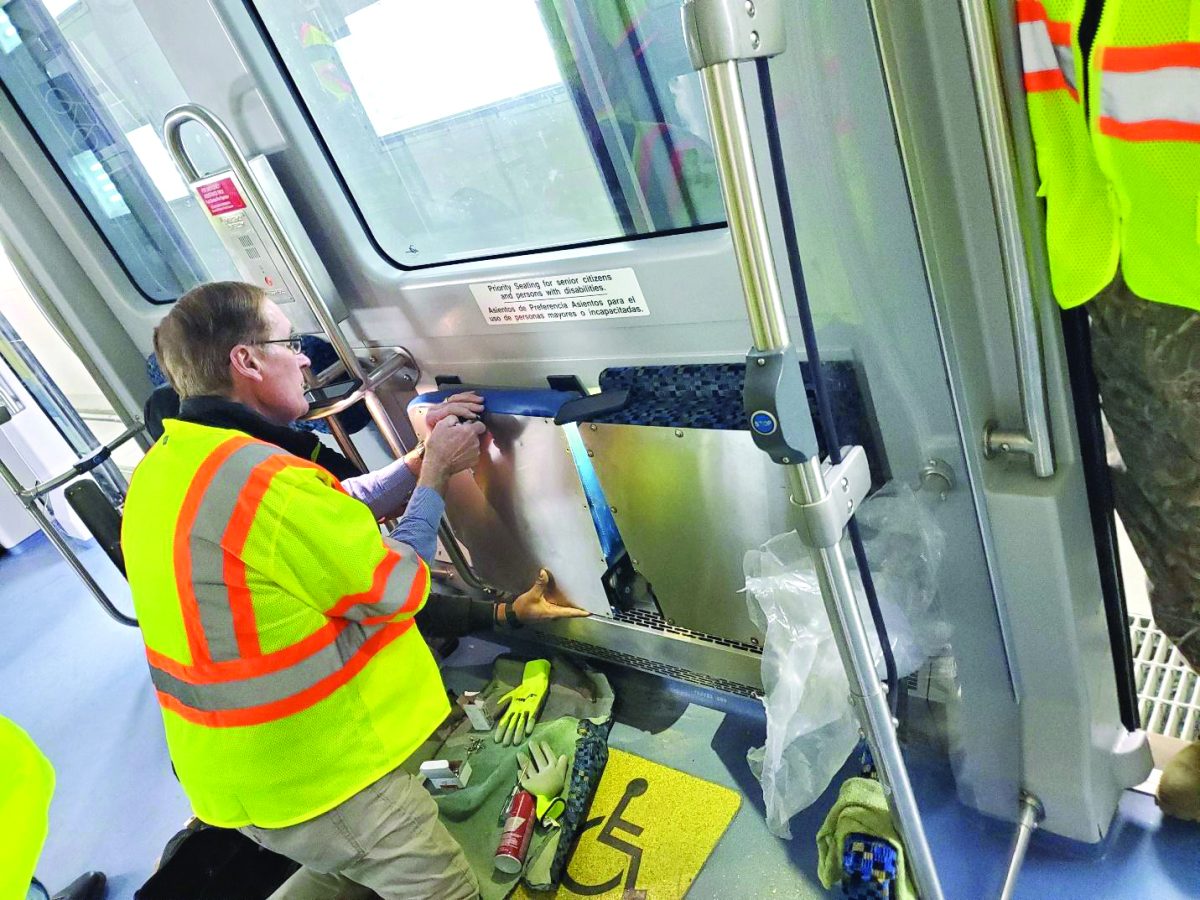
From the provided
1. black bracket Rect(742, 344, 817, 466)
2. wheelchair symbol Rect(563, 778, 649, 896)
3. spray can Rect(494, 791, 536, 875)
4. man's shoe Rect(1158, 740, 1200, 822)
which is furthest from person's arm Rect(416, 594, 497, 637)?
black bracket Rect(742, 344, 817, 466)

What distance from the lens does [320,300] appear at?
2.18 metres

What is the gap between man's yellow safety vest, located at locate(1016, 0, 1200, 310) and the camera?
30.0 inches

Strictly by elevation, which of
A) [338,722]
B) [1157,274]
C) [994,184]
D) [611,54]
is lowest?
[338,722]

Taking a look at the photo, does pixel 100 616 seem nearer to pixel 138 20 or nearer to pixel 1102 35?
pixel 138 20

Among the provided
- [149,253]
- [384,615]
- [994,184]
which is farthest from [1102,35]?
[149,253]

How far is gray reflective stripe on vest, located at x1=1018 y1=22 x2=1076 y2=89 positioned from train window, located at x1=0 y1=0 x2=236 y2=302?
8.52ft

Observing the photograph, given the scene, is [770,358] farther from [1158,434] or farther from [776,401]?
[1158,434]

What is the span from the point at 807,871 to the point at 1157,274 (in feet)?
5.09

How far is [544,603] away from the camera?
2.48 meters

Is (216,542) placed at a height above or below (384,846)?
above

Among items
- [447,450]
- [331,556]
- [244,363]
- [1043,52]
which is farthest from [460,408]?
[1043,52]

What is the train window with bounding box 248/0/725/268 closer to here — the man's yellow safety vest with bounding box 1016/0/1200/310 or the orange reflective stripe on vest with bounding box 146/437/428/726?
the man's yellow safety vest with bounding box 1016/0/1200/310

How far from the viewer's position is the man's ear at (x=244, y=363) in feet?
5.82

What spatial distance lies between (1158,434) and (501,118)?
1.53 meters
